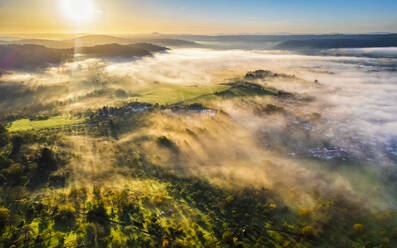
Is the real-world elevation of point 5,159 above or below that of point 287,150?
above

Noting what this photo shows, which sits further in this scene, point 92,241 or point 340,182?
point 340,182

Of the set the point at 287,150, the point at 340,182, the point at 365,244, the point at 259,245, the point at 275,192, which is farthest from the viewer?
the point at 287,150

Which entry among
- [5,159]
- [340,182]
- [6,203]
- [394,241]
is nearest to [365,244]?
[394,241]

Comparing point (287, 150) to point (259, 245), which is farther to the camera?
point (287, 150)

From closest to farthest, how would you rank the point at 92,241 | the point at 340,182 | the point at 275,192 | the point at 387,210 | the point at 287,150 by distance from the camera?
the point at 92,241 < the point at 387,210 < the point at 275,192 < the point at 340,182 < the point at 287,150

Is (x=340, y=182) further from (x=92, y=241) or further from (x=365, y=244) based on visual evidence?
(x=92, y=241)

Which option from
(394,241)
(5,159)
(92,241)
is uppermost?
(5,159)

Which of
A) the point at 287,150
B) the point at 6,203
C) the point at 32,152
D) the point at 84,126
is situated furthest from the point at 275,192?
the point at 84,126

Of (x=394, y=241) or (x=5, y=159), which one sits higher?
(x=5, y=159)

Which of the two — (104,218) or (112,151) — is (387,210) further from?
(112,151)
